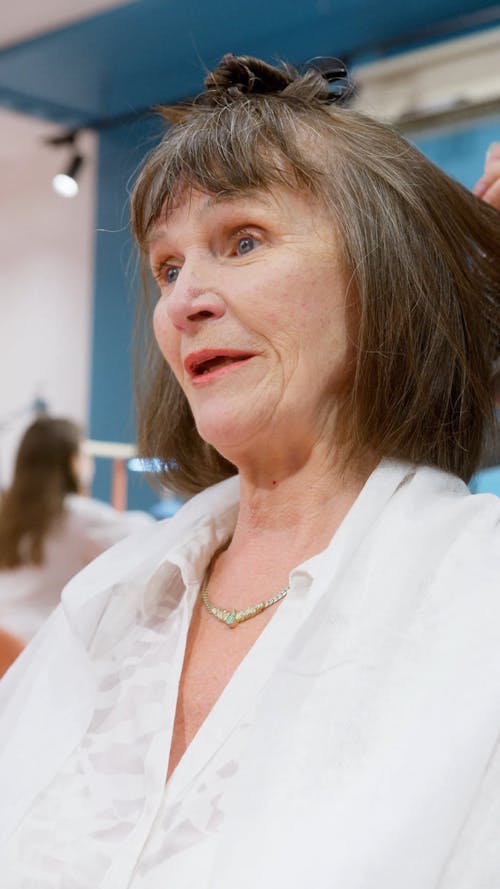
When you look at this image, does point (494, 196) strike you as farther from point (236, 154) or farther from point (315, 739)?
point (315, 739)

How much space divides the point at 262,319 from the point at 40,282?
4532mm

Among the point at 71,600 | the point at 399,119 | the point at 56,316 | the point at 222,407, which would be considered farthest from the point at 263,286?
the point at 56,316

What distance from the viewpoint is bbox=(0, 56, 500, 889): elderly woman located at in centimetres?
93

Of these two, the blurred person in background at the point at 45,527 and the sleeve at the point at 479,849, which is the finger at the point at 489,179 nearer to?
the sleeve at the point at 479,849

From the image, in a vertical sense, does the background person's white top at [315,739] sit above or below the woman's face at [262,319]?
below

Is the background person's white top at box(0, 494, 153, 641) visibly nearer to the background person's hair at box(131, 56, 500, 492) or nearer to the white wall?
the white wall

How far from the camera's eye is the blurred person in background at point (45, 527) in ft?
11.6

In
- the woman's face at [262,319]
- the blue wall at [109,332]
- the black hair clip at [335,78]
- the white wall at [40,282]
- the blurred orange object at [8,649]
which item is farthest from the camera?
the white wall at [40,282]

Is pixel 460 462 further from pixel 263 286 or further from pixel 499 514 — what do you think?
pixel 263 286

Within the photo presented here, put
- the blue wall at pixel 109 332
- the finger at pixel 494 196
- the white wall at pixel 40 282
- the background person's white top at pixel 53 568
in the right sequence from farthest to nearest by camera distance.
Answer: the white wall at pixel 40 282 → the blue wall at pixel 109 332 → the background person's white top at pixel 53 568 → the finger at pixel 494 196

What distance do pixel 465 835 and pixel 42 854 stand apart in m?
0.47

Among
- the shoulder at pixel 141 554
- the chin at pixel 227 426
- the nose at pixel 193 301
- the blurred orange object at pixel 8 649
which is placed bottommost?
the blurred orange object at pixel 8 649

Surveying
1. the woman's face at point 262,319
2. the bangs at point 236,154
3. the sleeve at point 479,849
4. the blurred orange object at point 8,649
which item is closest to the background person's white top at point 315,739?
the sleeve at point 479,849

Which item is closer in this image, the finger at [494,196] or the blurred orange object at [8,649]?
the finger at [494,196]
